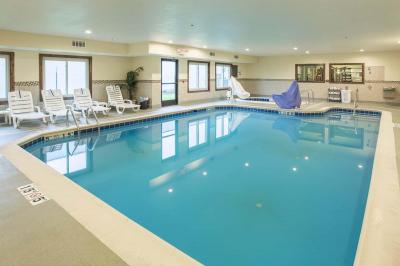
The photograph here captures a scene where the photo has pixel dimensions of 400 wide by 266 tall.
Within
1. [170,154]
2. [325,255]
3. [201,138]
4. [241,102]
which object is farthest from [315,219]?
[241,102]

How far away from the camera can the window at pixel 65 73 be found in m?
9.05

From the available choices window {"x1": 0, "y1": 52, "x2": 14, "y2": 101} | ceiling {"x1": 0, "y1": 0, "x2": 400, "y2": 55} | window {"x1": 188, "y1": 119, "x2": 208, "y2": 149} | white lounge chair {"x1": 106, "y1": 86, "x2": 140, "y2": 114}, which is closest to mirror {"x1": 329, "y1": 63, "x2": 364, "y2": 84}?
ceiling {"x1": 0, "y1": 0, "x2": 400, "y2": 55}

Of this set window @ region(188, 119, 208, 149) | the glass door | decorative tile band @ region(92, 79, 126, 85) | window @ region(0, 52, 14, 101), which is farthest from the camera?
the glass door

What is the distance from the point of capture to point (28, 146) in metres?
5.96

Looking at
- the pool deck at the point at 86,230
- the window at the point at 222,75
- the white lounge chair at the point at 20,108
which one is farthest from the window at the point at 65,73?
the window at the point at 222,75

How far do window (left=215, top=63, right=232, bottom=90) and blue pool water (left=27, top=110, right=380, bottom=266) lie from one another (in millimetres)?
6958

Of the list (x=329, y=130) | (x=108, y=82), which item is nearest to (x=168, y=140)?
(x=329, y=130)

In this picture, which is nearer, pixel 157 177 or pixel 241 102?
pixel 157 177

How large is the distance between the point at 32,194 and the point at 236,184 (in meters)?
2.59

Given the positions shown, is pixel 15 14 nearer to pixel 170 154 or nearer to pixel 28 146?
pixel 28 146

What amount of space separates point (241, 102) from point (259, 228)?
33.1 feet

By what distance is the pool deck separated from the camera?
2156mm

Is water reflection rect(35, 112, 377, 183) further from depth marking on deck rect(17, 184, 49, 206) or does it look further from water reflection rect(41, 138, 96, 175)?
depth marking on deck rect(17, 184, 49, 206)

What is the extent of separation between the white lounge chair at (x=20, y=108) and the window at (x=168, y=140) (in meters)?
2.95
